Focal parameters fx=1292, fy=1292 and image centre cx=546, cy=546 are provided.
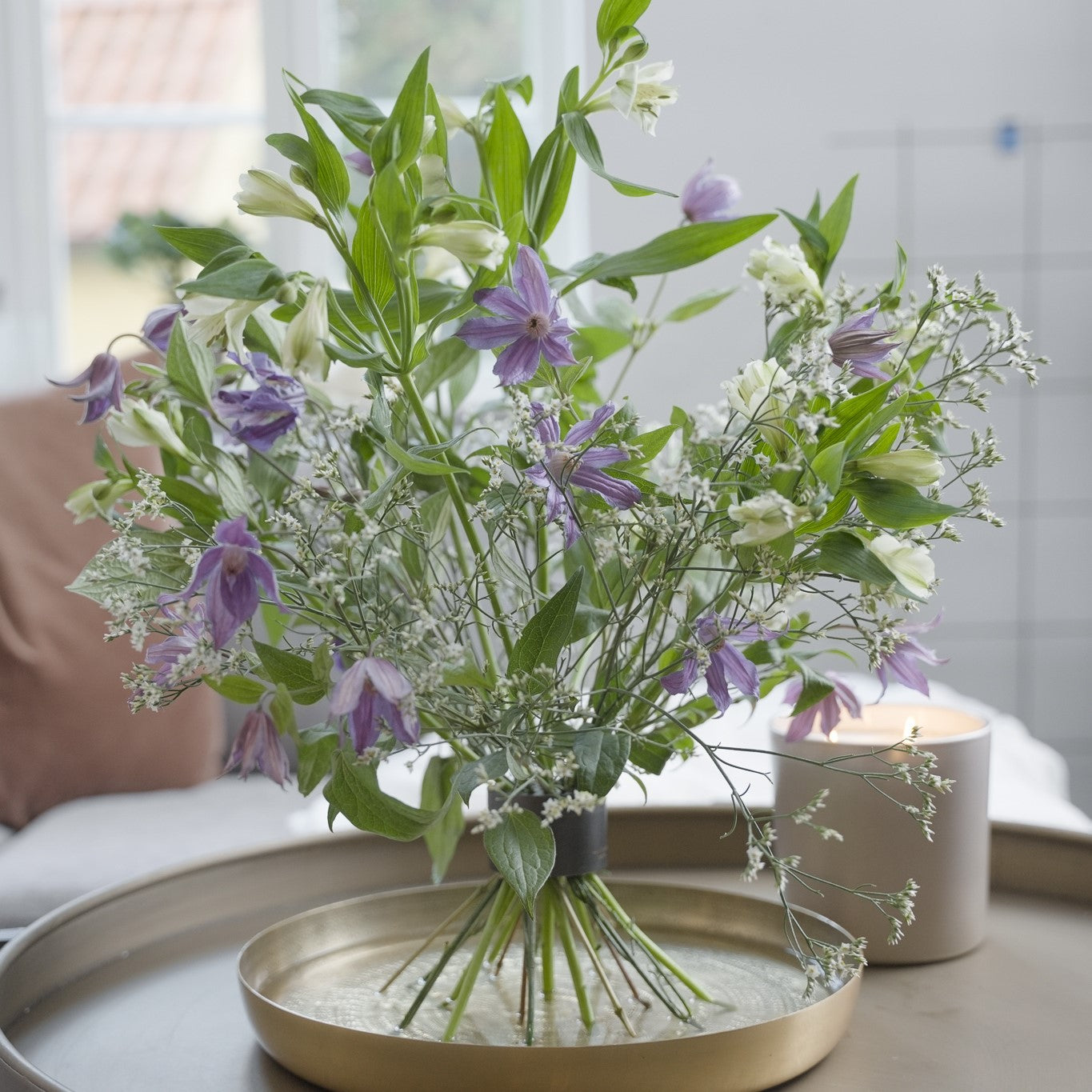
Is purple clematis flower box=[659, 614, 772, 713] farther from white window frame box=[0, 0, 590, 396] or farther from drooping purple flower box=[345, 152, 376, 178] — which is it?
white window frame box=[0, 0, 590, 396]

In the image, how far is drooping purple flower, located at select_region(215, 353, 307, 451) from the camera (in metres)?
0.51

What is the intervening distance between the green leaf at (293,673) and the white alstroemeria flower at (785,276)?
0.24 metres

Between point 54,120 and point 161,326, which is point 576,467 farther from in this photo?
point 54,120

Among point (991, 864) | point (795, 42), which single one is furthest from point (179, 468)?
point (795, 42)

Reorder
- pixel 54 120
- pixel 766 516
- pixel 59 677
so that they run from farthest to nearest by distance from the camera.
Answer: pixel 54 120 → pixel 59 677 → pixel 766 516

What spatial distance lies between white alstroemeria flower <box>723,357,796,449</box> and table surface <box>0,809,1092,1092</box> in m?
0.25

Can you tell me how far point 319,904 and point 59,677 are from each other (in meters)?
0.86

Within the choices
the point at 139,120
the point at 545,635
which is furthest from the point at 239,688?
the point at 139,120

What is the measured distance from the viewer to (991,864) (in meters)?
0.79

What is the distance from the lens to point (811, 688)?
1.88 feet

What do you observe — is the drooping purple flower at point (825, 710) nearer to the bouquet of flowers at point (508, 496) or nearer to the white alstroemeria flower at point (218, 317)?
the bouquet of flowers at point (508, 496)

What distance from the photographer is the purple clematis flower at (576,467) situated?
1.50 ft

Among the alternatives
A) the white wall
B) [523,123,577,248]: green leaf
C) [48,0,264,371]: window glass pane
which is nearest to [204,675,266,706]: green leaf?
[523,123,577,248]: green leaf

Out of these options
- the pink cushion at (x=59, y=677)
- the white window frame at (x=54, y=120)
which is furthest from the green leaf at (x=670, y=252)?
the white window frame at (x=54, y=120)
